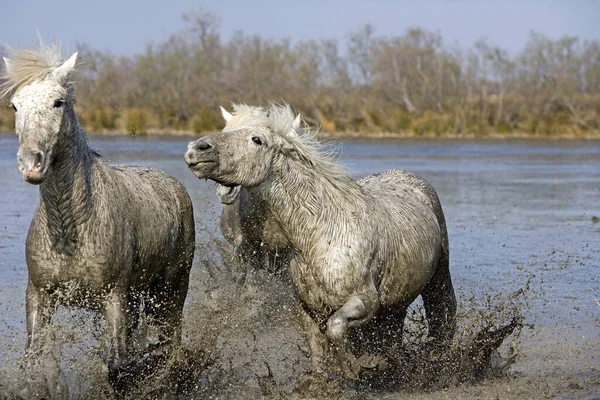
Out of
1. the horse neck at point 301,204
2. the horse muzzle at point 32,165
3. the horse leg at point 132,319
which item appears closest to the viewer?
the horse muzzle at point 32,165

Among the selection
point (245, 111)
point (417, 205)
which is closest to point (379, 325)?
point (417, 205)

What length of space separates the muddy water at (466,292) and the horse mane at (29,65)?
1390mm

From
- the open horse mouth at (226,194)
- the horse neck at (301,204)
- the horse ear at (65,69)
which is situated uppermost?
the horse ear at (65,69)

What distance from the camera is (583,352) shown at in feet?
28.5

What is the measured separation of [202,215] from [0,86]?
9.30 m

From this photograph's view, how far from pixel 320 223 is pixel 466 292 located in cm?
493

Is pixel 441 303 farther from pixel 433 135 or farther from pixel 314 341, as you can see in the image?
pixel 433 135

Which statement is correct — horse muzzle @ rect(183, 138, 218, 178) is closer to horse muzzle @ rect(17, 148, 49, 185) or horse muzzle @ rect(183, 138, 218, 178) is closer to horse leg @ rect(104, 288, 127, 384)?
horse muzzle @ rect(17, 148, 49, 185)

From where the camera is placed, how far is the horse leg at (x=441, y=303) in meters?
8.13

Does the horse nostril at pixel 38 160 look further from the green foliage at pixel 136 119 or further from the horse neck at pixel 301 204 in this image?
the green foliage at pixel 136 119

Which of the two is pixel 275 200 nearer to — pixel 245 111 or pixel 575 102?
pixel 245 111

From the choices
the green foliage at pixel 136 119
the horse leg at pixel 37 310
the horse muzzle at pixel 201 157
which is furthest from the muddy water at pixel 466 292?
the green foliage at pixel 136 119

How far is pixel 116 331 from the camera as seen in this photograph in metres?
6.34

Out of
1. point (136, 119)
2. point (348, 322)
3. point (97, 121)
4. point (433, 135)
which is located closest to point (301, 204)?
point (348, 322)
